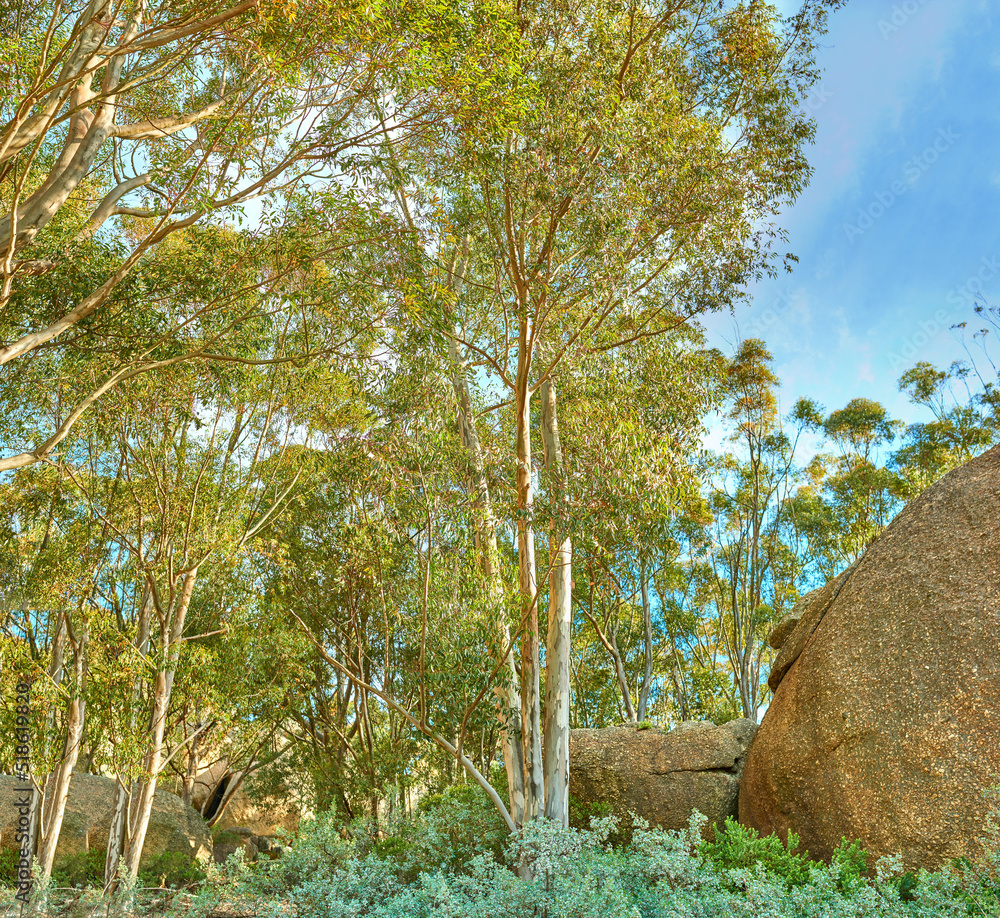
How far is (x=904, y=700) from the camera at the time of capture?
6773 millimetres

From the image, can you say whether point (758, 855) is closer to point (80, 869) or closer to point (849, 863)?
point (849, 863)

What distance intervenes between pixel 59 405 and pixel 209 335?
112 inches

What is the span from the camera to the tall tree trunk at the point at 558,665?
762 centimetres

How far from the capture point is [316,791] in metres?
15.9

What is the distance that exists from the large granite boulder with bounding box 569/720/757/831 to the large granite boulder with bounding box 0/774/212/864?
9.32 m

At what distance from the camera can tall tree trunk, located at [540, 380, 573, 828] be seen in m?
7.62

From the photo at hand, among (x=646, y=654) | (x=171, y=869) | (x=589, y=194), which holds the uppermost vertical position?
(x=589, y=194)

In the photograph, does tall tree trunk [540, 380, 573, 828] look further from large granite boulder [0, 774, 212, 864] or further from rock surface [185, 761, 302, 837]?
rock surface [185, 761, 302, 837]

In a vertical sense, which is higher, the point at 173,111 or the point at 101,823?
the point at 173,111

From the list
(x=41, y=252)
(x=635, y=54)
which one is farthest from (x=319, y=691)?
(x=635, y=54)

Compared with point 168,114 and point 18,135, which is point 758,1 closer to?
point 168,114

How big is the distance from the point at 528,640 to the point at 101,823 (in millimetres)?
12134

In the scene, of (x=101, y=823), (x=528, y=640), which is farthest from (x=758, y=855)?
(x=101, y=823)

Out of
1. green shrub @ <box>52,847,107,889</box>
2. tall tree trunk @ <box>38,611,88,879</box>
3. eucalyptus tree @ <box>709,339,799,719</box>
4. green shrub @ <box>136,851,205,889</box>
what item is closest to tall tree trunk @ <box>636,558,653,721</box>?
eucalyptus tree @ <box>709,339,799,719</box>
